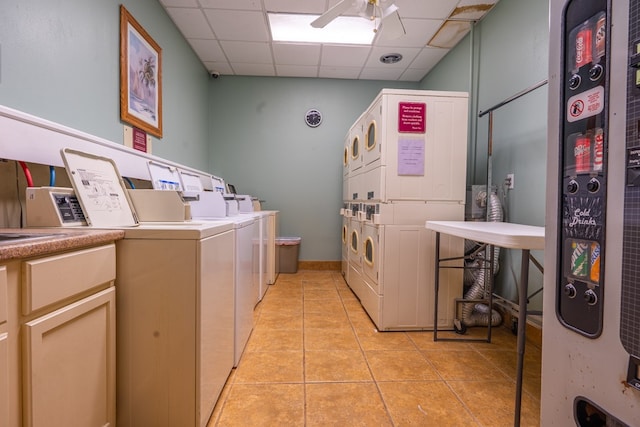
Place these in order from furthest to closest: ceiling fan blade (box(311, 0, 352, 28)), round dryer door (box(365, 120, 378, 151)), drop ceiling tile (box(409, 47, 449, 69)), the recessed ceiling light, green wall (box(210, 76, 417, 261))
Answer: green wall (box(210, 76, 417, 261)), the recessed ceiling light, drop ceiling tile (box(409, 47, 449, 69)), round dryer door (box(365, 120, 378, 151)), ceiling fan blade (box(311, 0, 352, 28))

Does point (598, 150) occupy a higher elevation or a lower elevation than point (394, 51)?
lower

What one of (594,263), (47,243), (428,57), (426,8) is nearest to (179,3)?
(426,8)

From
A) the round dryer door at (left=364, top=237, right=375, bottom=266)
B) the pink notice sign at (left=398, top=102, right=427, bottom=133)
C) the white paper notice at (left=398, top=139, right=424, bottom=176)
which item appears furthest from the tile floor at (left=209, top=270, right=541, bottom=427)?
the pink notice sign at (left=398, top=102, right=427, bottom=133)

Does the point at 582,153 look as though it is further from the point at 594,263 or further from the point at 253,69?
the point at 253,69

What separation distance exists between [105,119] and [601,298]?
256cm

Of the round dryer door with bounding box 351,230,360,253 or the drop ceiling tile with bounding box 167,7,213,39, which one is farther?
the round dryer door with bounding box 351,230,360,253

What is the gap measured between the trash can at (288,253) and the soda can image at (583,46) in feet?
12.0

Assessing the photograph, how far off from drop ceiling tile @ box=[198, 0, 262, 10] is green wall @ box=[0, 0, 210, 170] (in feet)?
1.43

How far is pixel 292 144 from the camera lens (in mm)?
4477

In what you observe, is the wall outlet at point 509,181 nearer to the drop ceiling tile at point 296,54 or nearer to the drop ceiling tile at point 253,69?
the drop ceiling tile at point 296,54

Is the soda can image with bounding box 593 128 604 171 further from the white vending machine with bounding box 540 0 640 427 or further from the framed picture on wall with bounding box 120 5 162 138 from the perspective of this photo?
the framed picture on wall with bounding box 120 5 162 138

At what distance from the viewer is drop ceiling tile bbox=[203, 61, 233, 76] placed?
4.03m

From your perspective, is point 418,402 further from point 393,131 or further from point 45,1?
point 45,1

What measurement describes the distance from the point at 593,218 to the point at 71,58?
2384 millimetres
